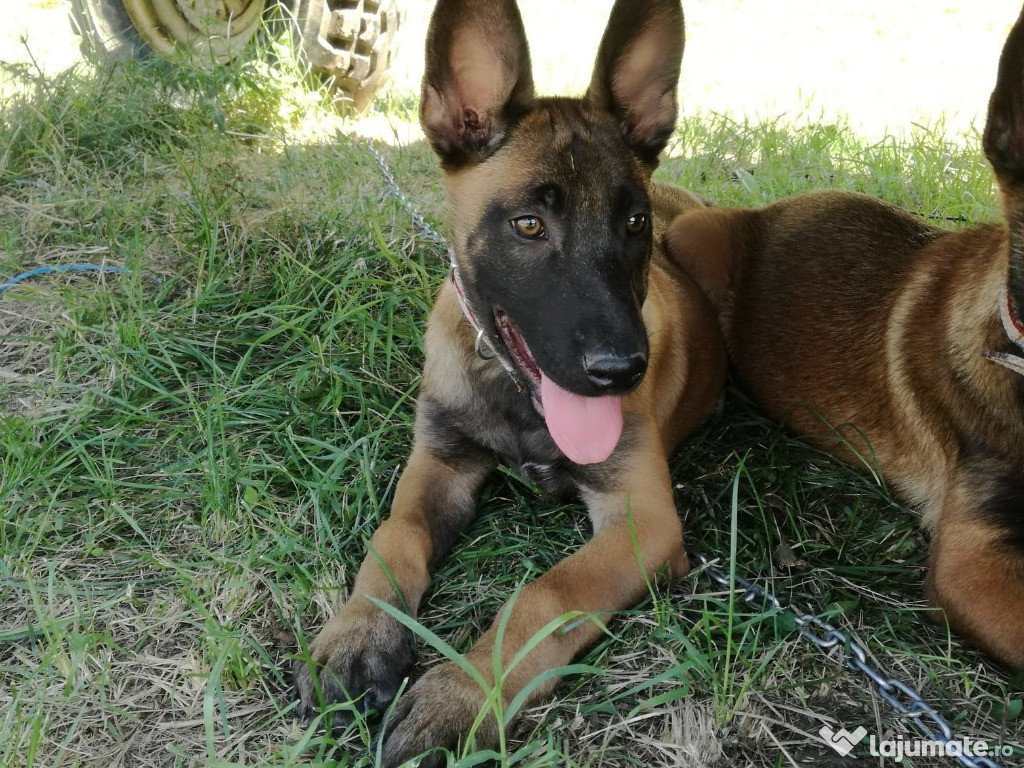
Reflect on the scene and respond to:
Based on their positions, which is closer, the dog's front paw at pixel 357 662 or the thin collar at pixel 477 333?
the dog's front paw at pixel 357 662

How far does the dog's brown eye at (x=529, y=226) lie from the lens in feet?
8.76

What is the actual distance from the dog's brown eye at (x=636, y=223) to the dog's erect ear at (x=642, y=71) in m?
0.38

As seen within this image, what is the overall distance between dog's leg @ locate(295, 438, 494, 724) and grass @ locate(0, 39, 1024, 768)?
0.08 meters

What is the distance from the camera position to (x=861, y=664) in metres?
2.41

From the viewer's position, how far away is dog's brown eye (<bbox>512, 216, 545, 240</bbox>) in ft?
8.76

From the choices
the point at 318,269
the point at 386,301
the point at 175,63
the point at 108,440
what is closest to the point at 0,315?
the point at 108,440

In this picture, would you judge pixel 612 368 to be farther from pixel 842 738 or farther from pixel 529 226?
pixel 842 738

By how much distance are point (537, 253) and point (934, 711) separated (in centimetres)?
161

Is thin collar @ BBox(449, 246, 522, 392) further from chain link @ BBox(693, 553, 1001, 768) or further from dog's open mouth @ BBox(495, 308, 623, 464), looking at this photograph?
chain link @ BBox(693, 553, 1001, 768)

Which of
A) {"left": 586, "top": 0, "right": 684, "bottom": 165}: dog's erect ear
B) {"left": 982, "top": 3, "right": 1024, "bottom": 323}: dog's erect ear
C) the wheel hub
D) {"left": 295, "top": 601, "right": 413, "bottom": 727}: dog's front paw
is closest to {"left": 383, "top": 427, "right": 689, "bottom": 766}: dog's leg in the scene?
{"left": 295, "top": 601, "right": 413, "bottom": 727}: dog's front paw

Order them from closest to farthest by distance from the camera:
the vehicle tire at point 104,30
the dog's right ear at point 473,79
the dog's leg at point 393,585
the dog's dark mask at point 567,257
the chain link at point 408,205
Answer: the dog's leg at point 393,585
the dog's dark mask at point 567,257
the dog's right ear at point 473,79
the chain link at point 408,205
the vehicle tire at point 104,30

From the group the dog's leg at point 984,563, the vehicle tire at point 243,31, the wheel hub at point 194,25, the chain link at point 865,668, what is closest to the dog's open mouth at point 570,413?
the chain link at point 865,668

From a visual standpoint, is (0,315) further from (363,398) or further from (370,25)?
(370,25)

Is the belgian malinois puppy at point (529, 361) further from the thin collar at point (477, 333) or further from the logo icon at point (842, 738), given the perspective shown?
the logo icon at point (842, 738)
